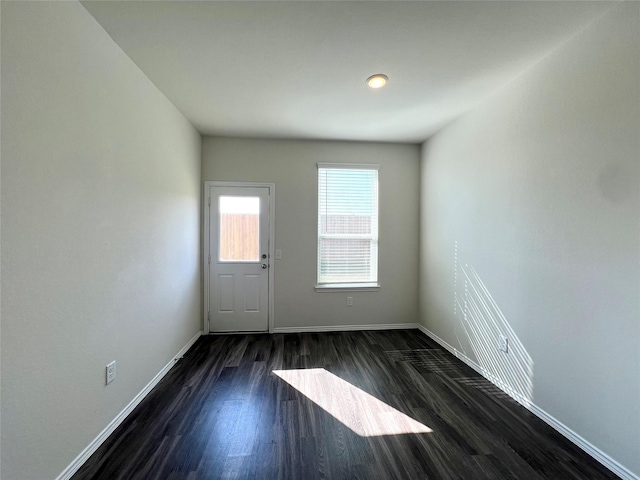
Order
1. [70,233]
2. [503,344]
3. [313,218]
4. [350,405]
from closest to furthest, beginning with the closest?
[70,233] < [350,405] < [503,344] < [313,218]

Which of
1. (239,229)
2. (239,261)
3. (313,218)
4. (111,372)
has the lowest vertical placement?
(111,372)

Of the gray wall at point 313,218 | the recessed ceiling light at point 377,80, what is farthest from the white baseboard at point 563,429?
the recessed ceiling light at point 377,80

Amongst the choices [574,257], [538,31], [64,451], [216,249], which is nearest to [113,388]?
[64,451]

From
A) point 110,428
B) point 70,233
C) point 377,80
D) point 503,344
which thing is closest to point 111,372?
point 110,428

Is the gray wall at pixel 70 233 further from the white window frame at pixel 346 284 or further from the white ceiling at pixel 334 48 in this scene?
the white window frame at pixel 346 284

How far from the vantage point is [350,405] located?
6.91ft

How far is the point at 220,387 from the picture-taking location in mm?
2346

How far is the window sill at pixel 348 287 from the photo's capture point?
12.2 ft

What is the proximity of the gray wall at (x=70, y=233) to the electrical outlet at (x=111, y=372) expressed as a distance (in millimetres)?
42

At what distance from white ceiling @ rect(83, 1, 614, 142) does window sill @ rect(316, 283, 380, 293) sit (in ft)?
7.08

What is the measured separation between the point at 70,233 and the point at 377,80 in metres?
2.33

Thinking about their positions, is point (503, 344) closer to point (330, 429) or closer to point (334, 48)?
point (330, 429)

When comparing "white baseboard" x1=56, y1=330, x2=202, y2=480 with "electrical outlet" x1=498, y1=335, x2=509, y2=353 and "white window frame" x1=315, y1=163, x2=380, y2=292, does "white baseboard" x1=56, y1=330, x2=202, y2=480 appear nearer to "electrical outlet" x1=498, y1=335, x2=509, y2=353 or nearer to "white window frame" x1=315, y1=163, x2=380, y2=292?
"white window frame" x1=315, y1=163, x2=380, y2=292

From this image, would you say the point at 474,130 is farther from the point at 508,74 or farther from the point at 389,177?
the point at 389,177
